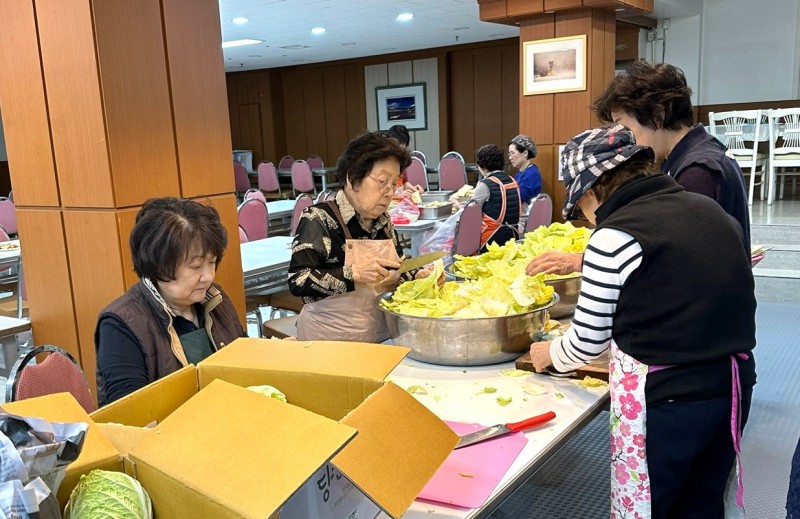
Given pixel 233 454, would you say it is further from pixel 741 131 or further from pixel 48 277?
pixel 741 131

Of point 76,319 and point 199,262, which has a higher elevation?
point 199,262

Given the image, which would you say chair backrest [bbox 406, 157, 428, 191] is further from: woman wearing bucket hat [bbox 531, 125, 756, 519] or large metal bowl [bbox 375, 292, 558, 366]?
woman wearing bucket hat [bbox 531, 125, 756, 519]

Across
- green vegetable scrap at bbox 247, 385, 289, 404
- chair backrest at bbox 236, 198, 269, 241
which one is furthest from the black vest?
chair backrest at bbox 236, 198, 269, 241

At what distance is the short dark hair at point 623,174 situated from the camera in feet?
5.19

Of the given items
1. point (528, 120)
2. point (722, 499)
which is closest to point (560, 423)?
point (722, 499)

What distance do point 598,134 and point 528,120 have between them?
5.84m

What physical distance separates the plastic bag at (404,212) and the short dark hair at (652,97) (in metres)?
3.23

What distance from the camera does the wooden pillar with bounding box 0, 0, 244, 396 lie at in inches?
99.0

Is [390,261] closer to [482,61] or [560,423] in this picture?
[560,423]

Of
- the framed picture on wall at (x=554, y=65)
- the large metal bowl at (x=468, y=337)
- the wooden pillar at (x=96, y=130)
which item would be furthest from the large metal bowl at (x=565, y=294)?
the framed picture on wall at (x=554, y=65)

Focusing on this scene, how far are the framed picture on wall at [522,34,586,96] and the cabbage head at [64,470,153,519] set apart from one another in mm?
6626

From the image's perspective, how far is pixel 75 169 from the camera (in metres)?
2.63

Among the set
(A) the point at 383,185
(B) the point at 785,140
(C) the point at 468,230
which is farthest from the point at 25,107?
(B) the point at 785,140

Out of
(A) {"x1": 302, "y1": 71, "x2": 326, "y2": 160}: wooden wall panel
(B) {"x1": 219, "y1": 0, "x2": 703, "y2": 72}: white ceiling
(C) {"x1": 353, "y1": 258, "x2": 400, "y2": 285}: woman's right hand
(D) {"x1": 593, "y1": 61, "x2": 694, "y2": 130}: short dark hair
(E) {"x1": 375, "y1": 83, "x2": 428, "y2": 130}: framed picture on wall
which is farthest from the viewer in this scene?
(A) {"x1": 302, "y1": 71, "x2": 326, "y2": 160}: wooden wall panel
